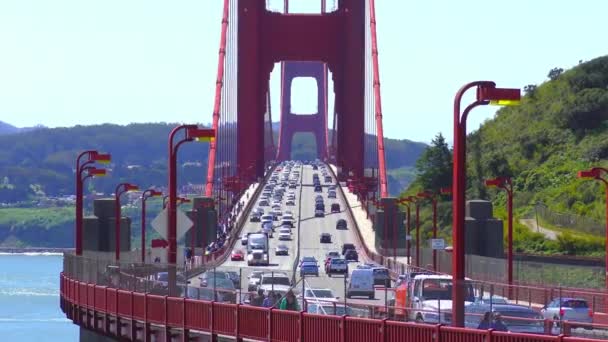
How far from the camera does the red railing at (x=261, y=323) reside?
81.9 ft

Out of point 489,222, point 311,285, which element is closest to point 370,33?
point 489,222

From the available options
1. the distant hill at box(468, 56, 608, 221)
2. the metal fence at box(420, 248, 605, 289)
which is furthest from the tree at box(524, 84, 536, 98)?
the metal fence at box(420, 248, 605, 289)

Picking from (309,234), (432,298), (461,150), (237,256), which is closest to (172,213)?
(432,298)

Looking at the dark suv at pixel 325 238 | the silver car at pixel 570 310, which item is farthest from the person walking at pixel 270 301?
the dark suv at pixel 325 238

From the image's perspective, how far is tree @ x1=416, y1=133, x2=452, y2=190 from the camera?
140 m

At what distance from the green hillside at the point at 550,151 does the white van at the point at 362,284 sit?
91.5 feet

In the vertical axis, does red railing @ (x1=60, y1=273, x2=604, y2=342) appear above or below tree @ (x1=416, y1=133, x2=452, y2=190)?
below

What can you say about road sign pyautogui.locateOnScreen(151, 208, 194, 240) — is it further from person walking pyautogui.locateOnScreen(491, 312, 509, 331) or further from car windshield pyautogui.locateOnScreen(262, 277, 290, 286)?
person walking pyautogui.locateOnScreen(491, 312, 509, 331)

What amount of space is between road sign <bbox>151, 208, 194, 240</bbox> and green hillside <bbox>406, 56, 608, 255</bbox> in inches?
1617

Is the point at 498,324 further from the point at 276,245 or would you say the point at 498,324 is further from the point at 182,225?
the point at 276,245

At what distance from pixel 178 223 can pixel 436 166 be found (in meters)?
104

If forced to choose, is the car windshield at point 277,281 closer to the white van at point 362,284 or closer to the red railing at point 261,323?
the red railing at point 261,323

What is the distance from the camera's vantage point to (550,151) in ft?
397

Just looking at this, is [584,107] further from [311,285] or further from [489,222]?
[311,285]
